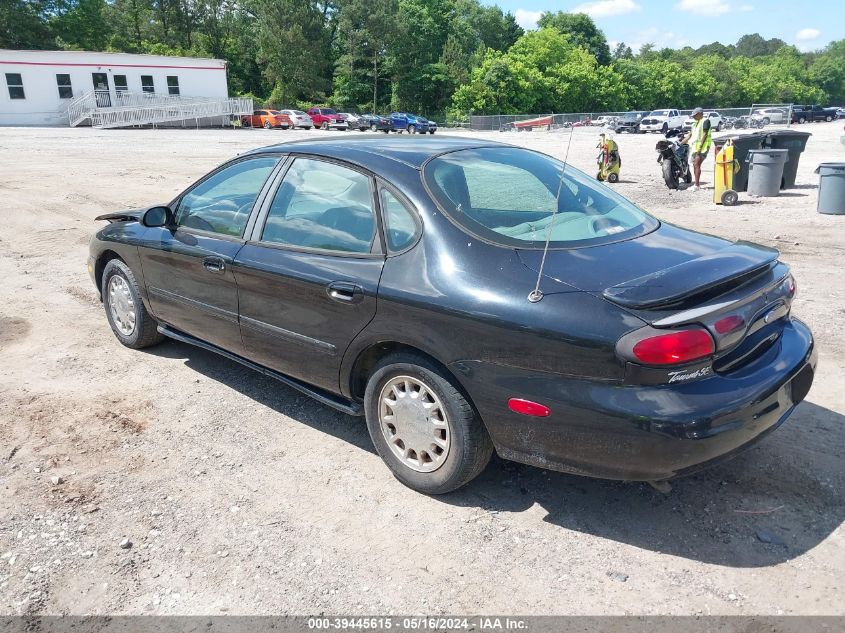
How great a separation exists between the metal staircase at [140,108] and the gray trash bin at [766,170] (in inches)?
1572

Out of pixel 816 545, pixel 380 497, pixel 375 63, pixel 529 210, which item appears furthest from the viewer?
pixel 375 63

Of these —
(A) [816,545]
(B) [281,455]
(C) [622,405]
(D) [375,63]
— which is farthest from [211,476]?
(D) [375,63]

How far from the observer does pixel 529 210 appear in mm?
3545

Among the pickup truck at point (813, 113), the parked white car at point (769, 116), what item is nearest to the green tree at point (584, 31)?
the pickup truck at point (813, 113)

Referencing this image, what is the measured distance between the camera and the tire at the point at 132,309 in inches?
195

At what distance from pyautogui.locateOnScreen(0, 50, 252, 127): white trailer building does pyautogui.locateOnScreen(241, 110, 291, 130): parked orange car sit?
1.43m

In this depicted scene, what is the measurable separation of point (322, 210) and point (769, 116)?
54.9 metres

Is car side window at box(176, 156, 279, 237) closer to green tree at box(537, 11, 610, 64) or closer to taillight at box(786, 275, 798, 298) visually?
taillight at box(786, 275, 798, 298)

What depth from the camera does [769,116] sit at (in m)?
49.4

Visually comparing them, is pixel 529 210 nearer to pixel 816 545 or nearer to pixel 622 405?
pixel 622 405

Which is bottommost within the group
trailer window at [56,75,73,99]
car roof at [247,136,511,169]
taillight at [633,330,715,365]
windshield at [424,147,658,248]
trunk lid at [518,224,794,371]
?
taillight at [633,330,715,365]

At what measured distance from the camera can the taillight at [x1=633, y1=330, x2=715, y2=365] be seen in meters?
2.51

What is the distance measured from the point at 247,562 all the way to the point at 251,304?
5.07ft

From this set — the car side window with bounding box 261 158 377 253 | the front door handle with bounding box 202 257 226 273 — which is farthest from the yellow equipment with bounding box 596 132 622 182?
the front door handle with bounding box 202 257 226 273
